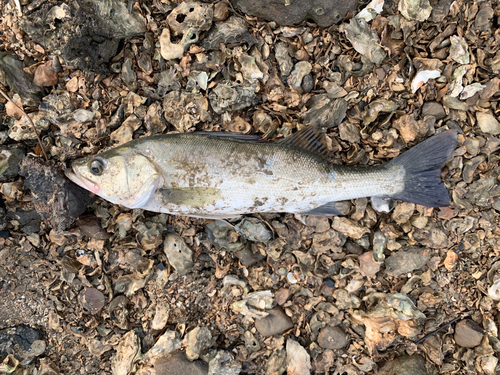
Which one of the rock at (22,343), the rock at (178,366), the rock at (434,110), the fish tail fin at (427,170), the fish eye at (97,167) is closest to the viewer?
the fish eye at (97,167)

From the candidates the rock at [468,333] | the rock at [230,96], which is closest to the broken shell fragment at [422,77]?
the rock at [230,96]

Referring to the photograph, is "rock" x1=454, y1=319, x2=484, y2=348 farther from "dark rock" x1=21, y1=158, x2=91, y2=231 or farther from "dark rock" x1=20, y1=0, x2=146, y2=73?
"dark rock" x1=20, y1=0, x2=146, y2=73

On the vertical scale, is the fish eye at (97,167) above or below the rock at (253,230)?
above

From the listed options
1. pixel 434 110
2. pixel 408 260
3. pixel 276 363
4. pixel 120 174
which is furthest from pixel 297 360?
pixel 434 110

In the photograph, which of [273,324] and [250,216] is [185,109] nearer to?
[250,216]

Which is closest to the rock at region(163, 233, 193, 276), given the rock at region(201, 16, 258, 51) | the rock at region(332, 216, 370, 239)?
the rock at region(332, 216, 370, 239)

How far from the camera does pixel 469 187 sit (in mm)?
3057

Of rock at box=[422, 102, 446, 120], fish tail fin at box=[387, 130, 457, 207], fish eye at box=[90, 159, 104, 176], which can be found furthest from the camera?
rock at box=[422, 102, 446, 120]

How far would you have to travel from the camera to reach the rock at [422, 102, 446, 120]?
3.03 m

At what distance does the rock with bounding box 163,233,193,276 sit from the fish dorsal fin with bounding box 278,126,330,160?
5.15 ft

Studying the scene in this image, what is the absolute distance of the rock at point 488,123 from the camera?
9.73 feet

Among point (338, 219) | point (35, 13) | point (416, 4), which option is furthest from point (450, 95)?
point (35, 13)

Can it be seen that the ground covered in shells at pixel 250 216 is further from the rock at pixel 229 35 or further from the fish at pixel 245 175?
the fish at pixel 245 175

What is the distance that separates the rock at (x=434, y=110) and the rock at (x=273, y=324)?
2687 millimetres
